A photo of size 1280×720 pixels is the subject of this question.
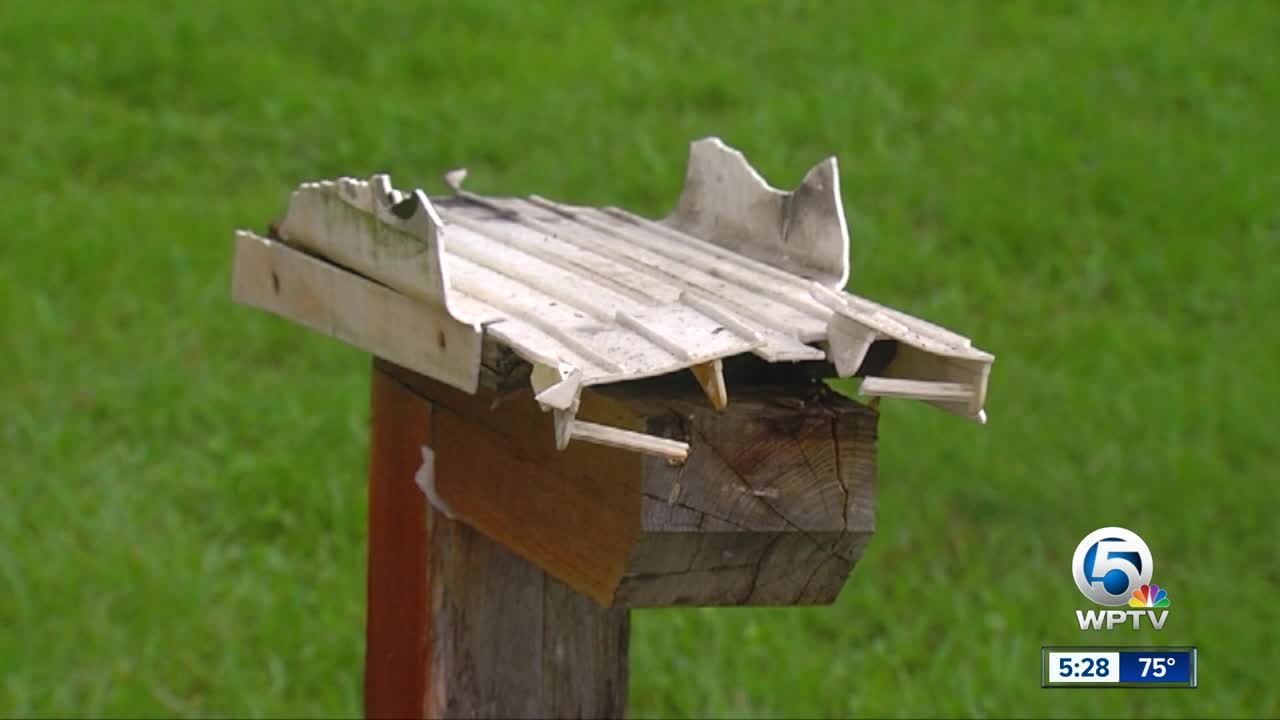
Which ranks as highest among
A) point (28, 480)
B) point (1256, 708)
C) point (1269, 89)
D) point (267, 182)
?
point (1269, 89)

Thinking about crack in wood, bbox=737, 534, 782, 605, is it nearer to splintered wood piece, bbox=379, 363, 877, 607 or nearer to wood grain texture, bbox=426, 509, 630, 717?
splintered wood piece, bbox=379, 363, 877, 607

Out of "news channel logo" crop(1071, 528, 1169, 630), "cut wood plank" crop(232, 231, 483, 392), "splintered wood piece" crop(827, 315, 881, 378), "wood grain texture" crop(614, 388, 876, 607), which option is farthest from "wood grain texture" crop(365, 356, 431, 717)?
"news channel logo" crop(1071, 528, 1169, 630)

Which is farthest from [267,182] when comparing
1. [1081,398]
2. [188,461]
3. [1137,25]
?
[1137,25]

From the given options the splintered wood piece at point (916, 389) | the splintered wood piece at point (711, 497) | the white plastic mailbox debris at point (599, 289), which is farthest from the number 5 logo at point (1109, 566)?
the splintered wood piece at point (916, 389)

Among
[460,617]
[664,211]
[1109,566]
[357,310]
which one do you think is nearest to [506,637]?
[460,617]

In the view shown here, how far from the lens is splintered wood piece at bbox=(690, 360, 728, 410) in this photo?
1772 millimetres

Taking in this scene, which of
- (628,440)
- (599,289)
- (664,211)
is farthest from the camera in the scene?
(664,211)

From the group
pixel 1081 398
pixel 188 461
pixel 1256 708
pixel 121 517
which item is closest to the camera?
pixel 1256 708

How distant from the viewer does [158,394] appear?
4980 mm

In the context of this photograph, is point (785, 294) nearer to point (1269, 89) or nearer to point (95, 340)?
point (95, 340)

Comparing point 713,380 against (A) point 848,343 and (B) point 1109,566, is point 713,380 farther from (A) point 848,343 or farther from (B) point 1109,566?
(B) point 1109,566

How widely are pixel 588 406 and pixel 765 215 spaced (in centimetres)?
58

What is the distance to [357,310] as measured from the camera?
82.5 inches

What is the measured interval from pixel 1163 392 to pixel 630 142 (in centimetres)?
200
